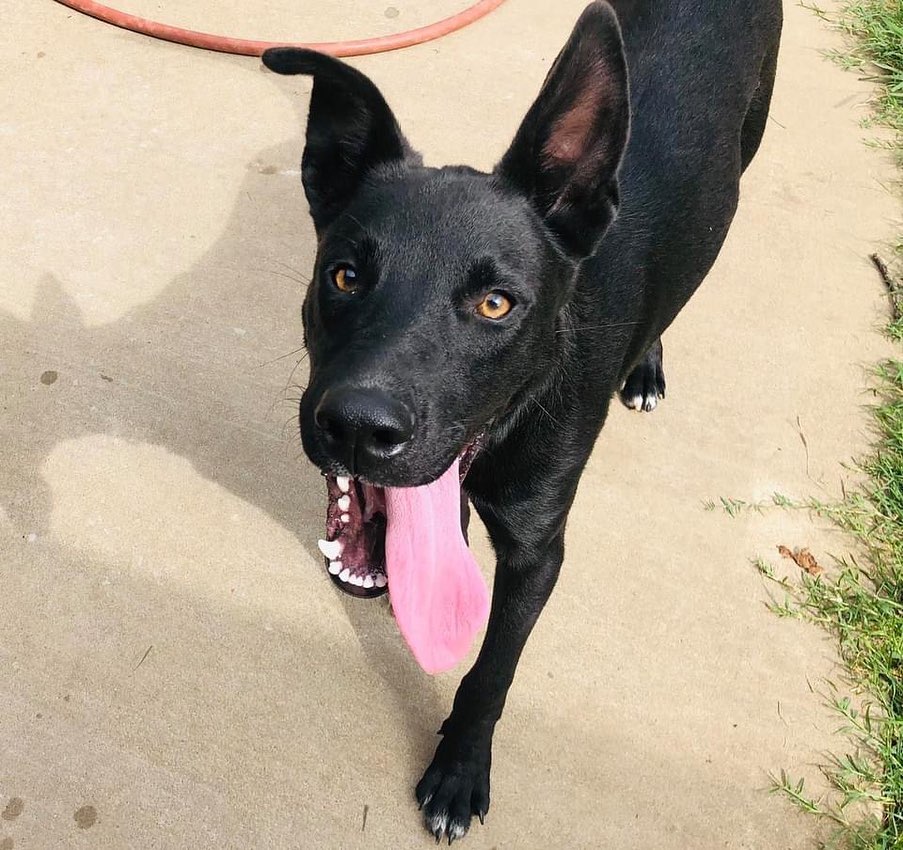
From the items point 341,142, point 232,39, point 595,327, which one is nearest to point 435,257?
point 341,142

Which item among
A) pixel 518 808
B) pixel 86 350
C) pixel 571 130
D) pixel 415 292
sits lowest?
pixel 518 808

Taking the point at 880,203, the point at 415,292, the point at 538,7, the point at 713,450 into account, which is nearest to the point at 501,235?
the point at 415,292

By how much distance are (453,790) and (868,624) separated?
1419 mm

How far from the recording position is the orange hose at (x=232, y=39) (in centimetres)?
428

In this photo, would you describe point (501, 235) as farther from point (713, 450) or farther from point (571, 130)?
point (713, 450)

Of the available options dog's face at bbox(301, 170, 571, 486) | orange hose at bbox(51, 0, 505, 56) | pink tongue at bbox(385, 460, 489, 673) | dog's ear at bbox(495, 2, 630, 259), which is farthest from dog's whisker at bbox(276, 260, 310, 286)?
pink tongue at bbox(385, 460, 489, 673)

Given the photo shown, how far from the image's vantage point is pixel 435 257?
5.95 feet

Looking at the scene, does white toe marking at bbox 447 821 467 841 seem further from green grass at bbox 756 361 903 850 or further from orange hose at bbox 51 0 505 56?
orange hose at bbox 51 0 505 56

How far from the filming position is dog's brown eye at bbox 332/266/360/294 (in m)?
1.87

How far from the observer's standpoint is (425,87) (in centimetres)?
438

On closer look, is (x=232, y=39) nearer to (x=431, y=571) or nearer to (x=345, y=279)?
(x=345, y=279)

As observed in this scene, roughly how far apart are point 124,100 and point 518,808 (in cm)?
353

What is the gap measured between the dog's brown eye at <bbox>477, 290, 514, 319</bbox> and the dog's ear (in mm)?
305

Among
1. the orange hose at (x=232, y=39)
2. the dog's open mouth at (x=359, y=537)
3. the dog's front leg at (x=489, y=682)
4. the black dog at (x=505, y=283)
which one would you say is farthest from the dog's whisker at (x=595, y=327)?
the orange hose at (x=232, y=39)
